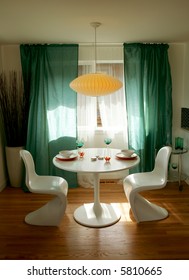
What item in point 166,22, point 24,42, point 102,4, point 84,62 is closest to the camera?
point 102,4

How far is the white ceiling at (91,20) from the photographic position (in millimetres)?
2105

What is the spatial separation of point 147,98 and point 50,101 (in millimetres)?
1546

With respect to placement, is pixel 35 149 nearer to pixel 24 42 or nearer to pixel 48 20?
pixel 24 42

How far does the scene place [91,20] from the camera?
2533mm

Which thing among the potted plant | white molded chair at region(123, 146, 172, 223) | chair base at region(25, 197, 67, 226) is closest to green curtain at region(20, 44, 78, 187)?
the potted plant

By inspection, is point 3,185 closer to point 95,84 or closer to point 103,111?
point 103,111

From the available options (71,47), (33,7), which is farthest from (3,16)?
(71,47)

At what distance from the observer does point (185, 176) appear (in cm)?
387

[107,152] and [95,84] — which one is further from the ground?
[95,84]

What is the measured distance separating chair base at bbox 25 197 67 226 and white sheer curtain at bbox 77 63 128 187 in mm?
1196

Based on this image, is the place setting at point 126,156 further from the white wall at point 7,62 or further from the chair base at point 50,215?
the white wall at point 7,62

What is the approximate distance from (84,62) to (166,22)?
5.02ft

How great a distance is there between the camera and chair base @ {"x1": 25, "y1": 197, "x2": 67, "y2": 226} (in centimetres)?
268

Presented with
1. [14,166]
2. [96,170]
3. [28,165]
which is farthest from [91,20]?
[14,166]
